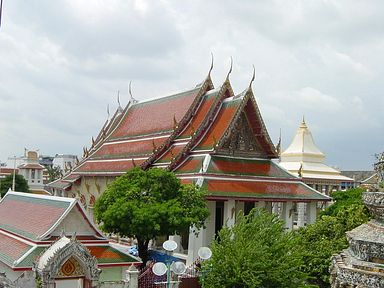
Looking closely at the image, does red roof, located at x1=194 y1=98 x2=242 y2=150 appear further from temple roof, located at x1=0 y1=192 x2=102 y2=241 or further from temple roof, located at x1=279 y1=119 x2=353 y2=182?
temple roof, located at x1=279 y1=119 x2=353 y2=182

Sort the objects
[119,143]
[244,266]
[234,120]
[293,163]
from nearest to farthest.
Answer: [244,266] < [234,120] < [119,143] < [293,163]

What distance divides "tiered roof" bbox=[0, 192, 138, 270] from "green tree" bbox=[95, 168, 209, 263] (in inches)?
37.8

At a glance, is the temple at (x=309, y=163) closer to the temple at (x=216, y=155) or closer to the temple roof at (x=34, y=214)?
the temple at (x=216, y=155)

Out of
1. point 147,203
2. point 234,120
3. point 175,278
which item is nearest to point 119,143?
point 234,120

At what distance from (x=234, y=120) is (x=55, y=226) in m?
8.82

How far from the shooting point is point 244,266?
12.6 m

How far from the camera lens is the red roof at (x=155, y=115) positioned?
23.8 m

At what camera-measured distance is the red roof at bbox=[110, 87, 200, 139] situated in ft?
78.2

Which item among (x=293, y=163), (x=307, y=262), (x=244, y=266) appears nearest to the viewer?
(x=244, y=266)

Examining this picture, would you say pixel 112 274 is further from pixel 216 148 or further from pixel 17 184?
pixel 17 184

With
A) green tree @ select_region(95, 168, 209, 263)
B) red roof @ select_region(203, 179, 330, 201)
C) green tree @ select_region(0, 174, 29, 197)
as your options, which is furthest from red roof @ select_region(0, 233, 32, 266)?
green tree @ select_region(0, 174, 29, 197)

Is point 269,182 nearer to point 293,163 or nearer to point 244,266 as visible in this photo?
point 244,266

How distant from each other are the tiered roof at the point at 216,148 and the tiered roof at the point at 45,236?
187 inches

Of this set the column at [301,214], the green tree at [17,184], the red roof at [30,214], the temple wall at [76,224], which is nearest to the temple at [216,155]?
the temple wall at [76,224]
